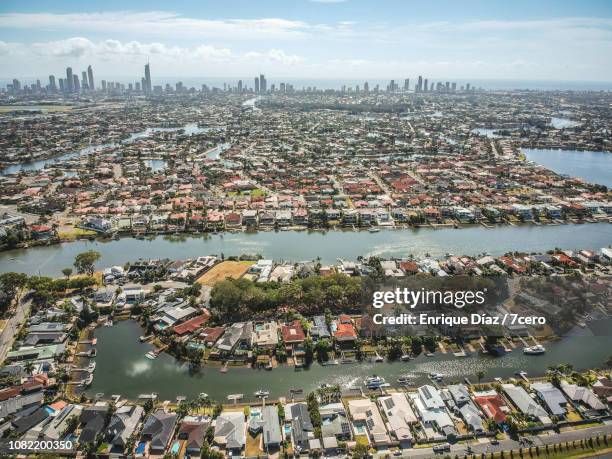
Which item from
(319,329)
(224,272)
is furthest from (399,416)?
(224,272)

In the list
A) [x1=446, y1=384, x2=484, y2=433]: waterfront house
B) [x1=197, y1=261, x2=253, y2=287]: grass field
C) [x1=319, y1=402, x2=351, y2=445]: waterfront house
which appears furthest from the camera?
[x1=197, y1=261, x2=253, y2=287]: grass field

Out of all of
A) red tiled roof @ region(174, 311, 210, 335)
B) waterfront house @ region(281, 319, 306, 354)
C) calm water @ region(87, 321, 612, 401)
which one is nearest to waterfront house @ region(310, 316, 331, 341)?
waterfront house @ region(281, 319, 306, 354)

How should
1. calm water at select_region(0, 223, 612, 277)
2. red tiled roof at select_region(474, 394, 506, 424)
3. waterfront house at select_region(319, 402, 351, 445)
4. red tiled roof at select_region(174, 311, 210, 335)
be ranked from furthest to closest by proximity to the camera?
calm water at select_region(0, 223, 612, 277) → red tiled roof at select_region(174, 311, 210, 335) → red tiled roof at select_region(474, 394, 506, 424) → waterfront house at select_region(319, 402, 351, 445)

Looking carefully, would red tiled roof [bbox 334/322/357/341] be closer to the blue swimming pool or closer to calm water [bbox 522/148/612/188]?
the blue swimming pool

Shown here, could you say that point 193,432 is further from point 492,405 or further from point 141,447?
point 492,405

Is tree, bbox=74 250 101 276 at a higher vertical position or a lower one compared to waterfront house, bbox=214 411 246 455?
higher

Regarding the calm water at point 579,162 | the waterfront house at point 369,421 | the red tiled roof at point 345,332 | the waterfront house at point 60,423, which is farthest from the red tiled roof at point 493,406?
the calm water at point 579,162

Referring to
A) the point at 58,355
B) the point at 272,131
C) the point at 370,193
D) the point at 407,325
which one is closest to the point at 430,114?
the point at 272,131
